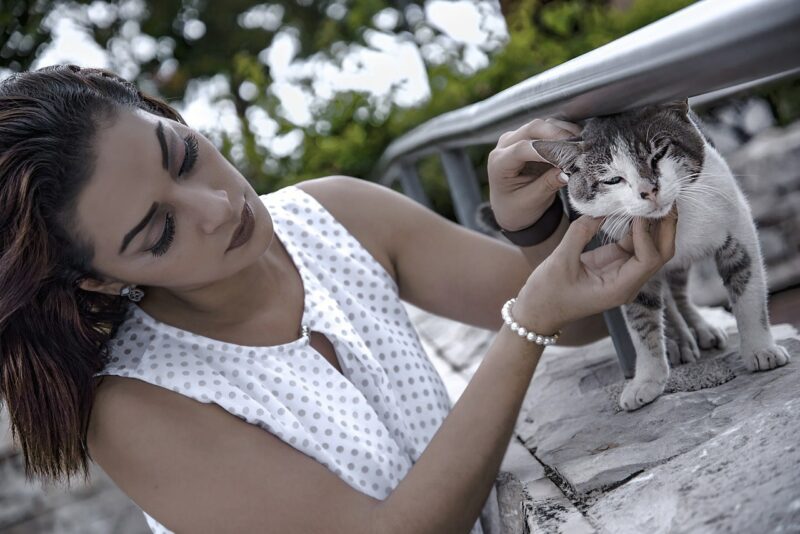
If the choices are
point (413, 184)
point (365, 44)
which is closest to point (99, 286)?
point (413, 184)

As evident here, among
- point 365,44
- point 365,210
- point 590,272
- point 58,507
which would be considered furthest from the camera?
point 365,44

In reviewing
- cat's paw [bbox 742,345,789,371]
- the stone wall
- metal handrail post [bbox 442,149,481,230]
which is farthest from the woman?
the stone wall

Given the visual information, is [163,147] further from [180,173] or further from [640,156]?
[640,156]

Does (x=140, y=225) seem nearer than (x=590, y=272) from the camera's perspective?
No

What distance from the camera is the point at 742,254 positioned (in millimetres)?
1349

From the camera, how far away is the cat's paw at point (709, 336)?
61.7 inches

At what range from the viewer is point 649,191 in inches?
48.7

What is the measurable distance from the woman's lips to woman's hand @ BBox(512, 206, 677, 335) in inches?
22.2

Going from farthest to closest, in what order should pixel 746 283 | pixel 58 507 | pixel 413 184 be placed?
pixel 58 507 → pixel 413 184 → pixel 746 283

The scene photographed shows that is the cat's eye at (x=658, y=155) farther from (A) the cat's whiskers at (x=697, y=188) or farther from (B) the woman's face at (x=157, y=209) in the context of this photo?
(B) the woman's face at (x=157, y=209)

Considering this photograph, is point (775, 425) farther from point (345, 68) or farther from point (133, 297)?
point (345, 68)

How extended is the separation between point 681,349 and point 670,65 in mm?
840

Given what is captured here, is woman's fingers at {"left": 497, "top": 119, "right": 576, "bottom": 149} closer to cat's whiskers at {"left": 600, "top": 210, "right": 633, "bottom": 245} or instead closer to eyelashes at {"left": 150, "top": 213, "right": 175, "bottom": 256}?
cat's whiskers at {"left": 600, "top": 210, "right": 633, "bottom": 245}

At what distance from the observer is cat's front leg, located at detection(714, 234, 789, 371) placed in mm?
1307
